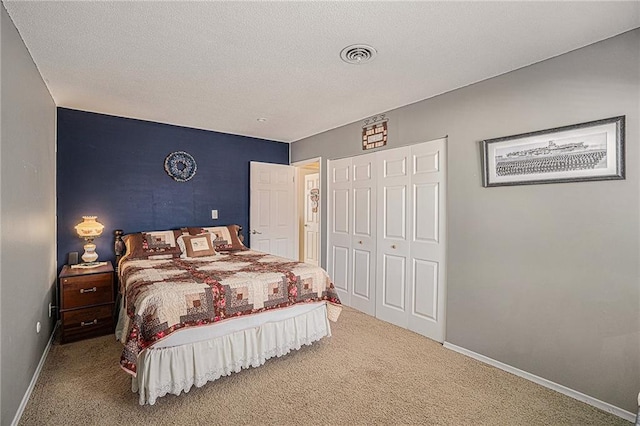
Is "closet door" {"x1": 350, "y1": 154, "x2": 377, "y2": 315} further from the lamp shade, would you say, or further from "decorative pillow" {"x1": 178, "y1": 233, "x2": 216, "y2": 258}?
the lamp shade

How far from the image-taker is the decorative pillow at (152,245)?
11.6ft

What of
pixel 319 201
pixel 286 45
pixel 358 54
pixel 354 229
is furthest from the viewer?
pixel 319 201

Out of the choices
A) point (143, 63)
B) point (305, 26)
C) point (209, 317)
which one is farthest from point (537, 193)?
point (143, 63)

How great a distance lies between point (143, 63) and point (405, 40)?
1.93 m

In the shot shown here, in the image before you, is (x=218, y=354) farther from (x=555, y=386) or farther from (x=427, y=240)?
(x=555, y=386)

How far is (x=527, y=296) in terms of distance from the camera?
2445 millimetres

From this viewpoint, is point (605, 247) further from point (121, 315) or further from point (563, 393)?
point (121, 315)

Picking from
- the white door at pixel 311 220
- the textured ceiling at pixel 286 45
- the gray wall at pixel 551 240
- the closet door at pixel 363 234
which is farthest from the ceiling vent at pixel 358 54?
the white door at pixel 311 220

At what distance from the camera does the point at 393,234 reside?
11.6 feet

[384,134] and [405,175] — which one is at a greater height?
[384,134]

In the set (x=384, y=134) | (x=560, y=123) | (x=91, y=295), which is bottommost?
(x=91, y=295)

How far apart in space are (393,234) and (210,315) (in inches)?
82.1

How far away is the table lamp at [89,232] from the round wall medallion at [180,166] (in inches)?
41.8

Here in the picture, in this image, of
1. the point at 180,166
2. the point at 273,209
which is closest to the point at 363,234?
the point at 273,209
